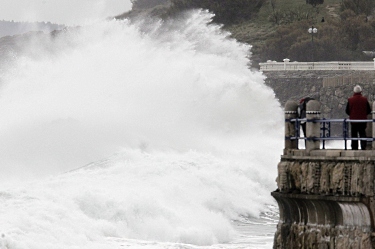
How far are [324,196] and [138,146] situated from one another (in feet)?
62.7

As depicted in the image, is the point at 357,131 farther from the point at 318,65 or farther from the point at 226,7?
the point at 226,7

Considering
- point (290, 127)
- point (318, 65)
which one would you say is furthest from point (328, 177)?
point (318, 65)

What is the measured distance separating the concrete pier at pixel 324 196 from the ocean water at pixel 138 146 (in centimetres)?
543

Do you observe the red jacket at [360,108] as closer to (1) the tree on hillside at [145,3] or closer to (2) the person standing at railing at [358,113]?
(2) the person standing at railing at [358,113]

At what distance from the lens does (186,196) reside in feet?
73.2

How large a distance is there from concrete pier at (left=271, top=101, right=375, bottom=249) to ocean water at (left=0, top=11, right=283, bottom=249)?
5.43 m

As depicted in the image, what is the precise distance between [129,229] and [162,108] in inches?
824

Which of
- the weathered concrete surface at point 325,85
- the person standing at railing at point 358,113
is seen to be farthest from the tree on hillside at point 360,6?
the person standing at railing at point 358,113

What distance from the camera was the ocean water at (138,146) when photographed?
18141 mm

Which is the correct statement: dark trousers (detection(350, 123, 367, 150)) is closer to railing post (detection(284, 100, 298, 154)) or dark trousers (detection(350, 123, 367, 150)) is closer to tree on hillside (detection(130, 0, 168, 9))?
railing post (detection(284, 100, 298, 154))

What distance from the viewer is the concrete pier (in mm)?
9547

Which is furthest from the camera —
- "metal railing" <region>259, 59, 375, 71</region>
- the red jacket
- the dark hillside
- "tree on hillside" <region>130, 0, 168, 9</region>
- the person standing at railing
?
"tree on hillside" <region>130, 0, 168, 9</region>

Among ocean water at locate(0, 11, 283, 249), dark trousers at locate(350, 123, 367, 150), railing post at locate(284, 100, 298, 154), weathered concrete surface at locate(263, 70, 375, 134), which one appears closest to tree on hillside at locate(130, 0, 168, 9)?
ocean water at locate(0, 11, 283, 249)

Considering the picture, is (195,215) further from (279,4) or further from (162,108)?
(279,4)
